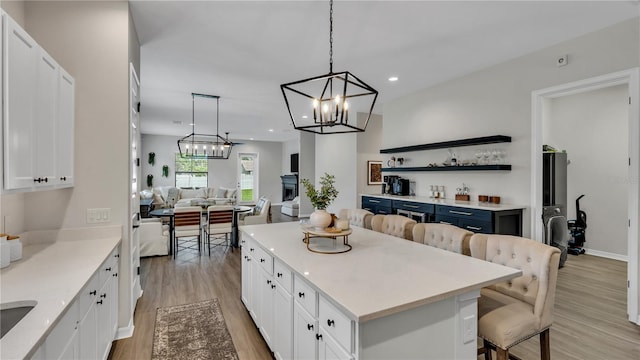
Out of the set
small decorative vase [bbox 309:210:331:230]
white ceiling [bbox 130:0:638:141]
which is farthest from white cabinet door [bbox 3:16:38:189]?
small decorative vase [bbox 309:210:331:230]

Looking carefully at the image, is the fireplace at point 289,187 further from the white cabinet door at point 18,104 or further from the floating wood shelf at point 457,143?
the white cabinet door at point 18,104

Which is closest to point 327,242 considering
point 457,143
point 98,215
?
point 98,215

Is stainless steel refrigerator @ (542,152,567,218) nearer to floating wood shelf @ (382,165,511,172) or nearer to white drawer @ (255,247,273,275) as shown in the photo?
floating wood shelf @ (382,165,511,172)

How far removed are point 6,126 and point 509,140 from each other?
4.85 meters

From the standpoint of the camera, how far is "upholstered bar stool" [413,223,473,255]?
2.37 meters

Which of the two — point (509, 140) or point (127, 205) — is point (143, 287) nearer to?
point (127, 205)

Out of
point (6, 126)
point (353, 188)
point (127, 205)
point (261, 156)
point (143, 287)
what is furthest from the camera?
point (261, 156)

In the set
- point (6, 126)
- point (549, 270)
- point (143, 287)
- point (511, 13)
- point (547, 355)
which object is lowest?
point (143, 287)

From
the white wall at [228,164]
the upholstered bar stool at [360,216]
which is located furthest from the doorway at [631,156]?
the white wall at [228,164]

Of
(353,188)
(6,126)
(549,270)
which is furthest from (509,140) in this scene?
(6,126)

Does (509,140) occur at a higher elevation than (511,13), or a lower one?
lower

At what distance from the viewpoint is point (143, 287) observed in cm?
382

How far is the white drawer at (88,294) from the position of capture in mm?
1598

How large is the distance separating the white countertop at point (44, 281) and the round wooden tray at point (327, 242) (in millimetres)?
1357
